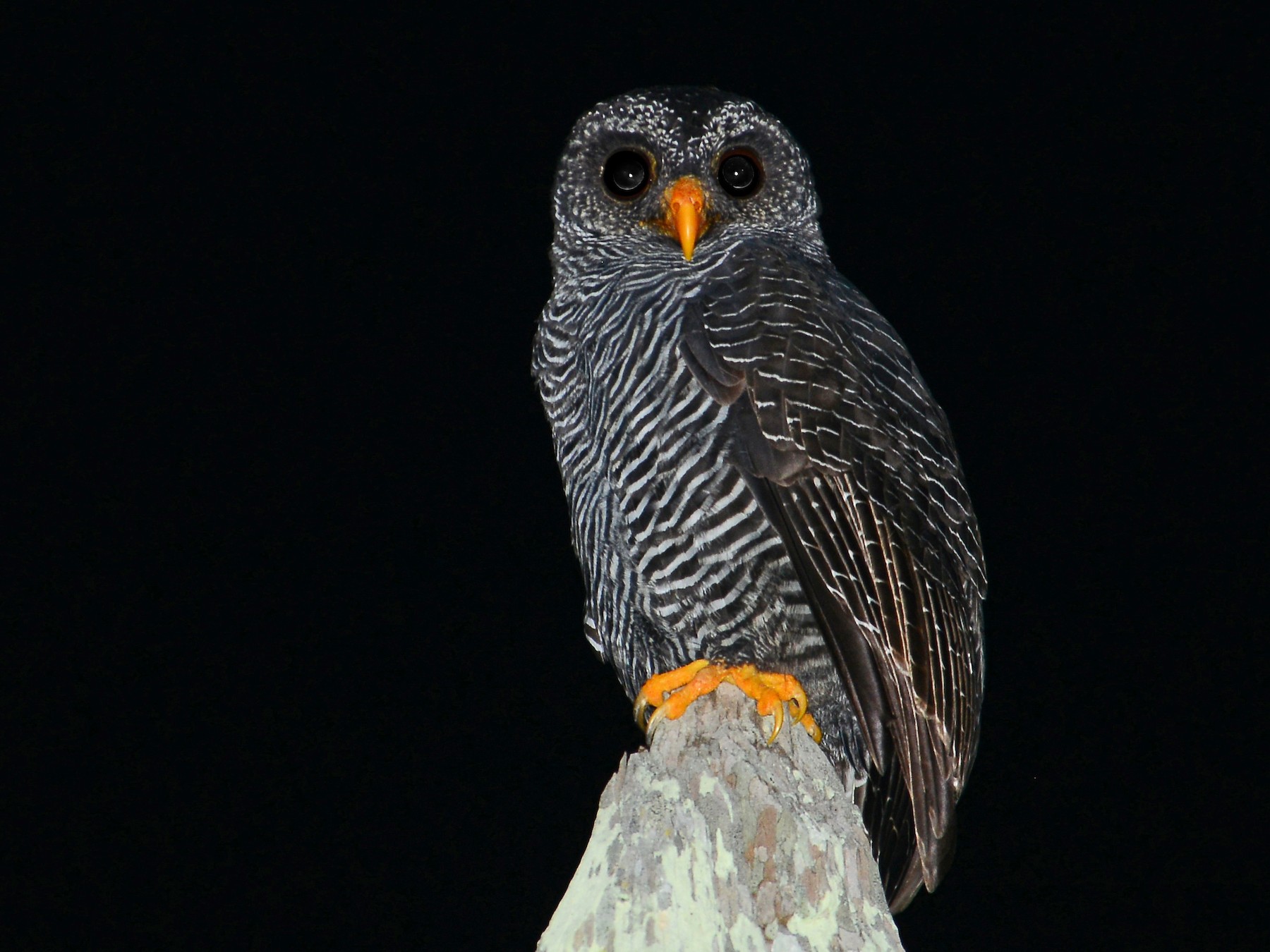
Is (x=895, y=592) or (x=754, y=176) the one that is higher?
(x=754, y=176)

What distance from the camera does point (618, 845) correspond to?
6.88ft

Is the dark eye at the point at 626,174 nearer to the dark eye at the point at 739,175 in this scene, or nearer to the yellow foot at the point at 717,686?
the dark eye at the point at 739,175

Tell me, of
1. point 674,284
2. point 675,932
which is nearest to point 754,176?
point 674,284

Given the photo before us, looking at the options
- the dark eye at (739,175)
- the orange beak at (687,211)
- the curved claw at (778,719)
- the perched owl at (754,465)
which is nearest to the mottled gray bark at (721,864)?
the curved claw at (778,719)

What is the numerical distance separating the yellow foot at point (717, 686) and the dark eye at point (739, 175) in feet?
3.21

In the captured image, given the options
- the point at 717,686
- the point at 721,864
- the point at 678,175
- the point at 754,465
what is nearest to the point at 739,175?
the point at 678,175

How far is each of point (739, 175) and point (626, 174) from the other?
0.78ft

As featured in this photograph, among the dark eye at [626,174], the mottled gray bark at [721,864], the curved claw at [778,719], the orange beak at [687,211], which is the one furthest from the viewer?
the dark eye at [626,174]

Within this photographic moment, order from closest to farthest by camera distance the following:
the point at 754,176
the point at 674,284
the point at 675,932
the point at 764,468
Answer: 1. the point at 675,932
2. the point at 764,468
3. the point at 674,284
4. the point at 754,176

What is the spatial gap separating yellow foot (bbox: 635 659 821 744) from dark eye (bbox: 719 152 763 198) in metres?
0.98

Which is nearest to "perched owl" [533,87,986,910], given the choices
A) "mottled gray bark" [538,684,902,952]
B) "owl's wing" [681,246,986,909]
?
"owl's wing" [681,246,986,909]

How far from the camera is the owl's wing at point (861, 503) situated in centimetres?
230

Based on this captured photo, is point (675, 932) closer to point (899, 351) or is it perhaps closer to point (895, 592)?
point (895, 592)

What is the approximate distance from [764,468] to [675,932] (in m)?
0.81
